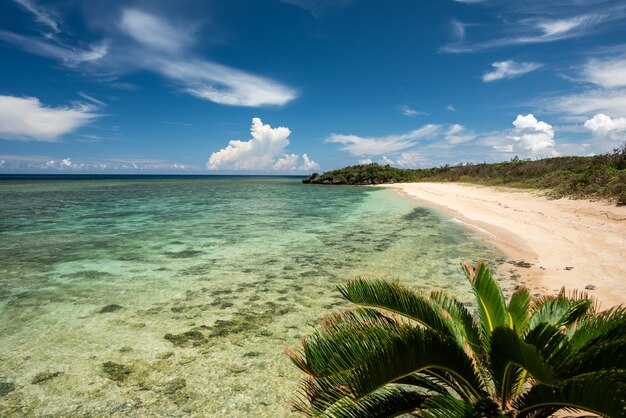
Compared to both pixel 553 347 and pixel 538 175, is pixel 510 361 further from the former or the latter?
pixel 538 175

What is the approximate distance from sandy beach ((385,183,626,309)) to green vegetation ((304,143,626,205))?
151 cm

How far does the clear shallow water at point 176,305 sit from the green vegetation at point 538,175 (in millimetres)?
11417

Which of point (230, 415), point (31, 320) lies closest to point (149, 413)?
point (230, 415)

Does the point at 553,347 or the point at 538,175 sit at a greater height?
the point at 538,175

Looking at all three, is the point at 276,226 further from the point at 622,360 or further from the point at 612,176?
the point at 612,176

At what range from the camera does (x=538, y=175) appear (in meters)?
36.9

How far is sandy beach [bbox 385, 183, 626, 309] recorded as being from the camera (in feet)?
26.3

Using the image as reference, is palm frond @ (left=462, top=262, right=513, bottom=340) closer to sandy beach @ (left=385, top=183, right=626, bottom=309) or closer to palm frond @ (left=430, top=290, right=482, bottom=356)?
palm frond @ (left=430, top=290, right=482, bottom=356)

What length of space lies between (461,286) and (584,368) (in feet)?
20.7

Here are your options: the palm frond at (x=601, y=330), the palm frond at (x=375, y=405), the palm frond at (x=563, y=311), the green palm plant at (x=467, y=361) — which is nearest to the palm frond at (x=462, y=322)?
the green palm plant at (x=467, y=361)

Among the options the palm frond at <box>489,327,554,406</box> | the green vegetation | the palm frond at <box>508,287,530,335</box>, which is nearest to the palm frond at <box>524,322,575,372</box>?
the palm frond at <box>489,327,554,406</box>

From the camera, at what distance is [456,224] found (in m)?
18.4

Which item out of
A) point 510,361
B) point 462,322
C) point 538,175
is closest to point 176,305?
point 462,322

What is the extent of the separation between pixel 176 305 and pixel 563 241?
43.4 ft
